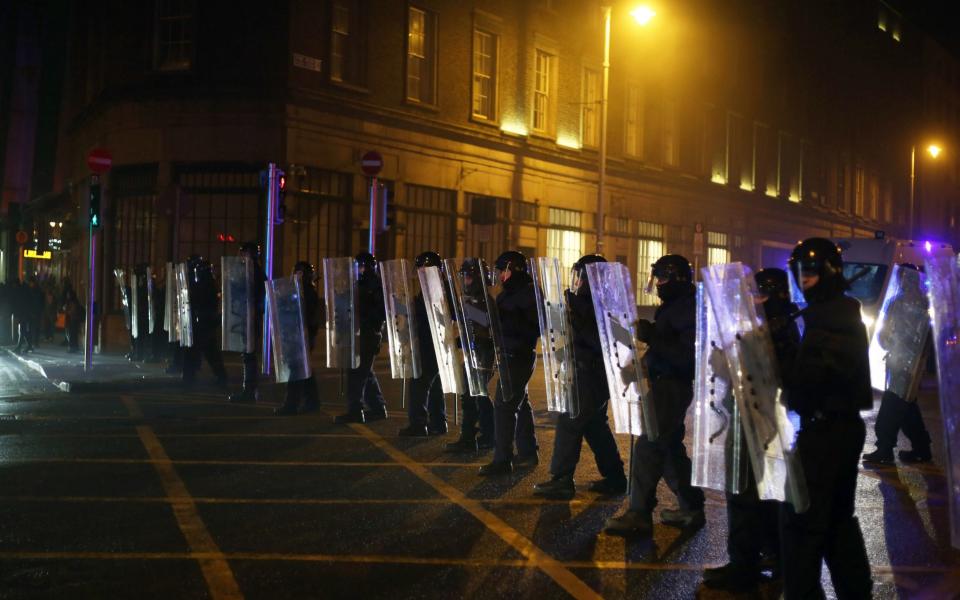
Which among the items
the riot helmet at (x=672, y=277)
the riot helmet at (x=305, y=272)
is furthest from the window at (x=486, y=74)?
the riot helmet at (x=672, y=277)

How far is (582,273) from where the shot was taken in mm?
7727

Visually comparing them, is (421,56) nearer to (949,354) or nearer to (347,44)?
(347,44)

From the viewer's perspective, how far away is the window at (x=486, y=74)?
2798cm

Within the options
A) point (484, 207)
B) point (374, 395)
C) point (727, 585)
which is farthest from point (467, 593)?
point (484, 207)

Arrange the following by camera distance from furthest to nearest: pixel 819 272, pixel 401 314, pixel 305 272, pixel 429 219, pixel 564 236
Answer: pixel 564 236 → pixel 429 219 → pixel 305 272 → pixel 401 314 → pixel 819 272

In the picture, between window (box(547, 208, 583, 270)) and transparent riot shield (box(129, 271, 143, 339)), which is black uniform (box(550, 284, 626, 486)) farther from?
window (box(547, 208, 583, 270))

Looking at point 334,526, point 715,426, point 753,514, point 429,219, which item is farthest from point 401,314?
point 429,219

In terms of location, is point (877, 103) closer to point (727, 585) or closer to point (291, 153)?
point (291, 153)

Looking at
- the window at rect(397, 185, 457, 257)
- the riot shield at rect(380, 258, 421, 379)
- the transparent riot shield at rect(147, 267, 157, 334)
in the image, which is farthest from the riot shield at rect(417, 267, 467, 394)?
the window at rect(397, 185, 457, 257)

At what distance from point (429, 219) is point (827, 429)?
22.2m

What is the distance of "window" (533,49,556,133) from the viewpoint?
3002 centimetres

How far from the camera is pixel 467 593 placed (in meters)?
5.35

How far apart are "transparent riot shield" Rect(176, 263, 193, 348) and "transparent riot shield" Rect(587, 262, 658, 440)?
28.5 ft

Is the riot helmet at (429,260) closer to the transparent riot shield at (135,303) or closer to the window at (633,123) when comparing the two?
the transparent riot shield at (135,303)
